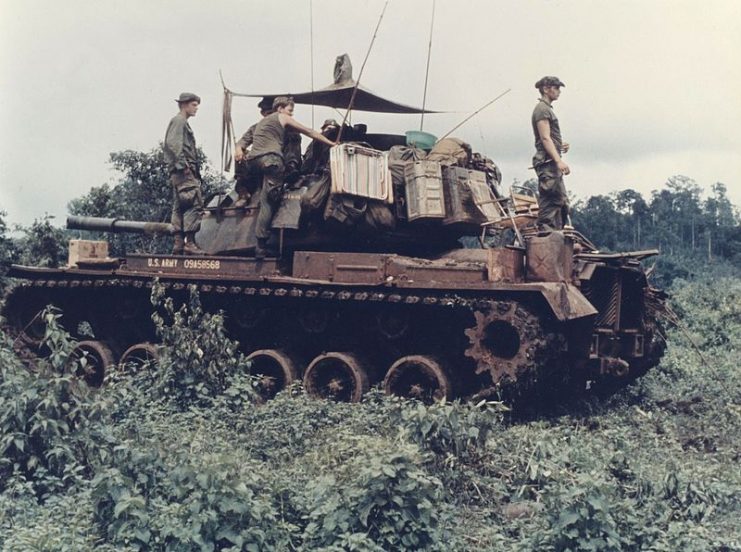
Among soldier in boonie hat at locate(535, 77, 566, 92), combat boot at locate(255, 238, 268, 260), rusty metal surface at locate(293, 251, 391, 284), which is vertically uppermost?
soldier in boonie hat at locate(535, 77, 566, 92)

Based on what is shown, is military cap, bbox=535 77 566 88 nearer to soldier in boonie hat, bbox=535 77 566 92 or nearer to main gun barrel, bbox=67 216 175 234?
soldier in boonie hat, bbox=535 77 566 92

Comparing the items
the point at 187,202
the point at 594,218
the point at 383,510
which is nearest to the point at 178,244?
the point at 187,202

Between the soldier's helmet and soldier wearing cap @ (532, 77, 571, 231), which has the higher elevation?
the soldier's helmet

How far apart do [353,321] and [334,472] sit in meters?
4.51

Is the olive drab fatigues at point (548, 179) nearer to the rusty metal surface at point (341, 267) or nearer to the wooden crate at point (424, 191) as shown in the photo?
the wooden crate at point (424, 191)

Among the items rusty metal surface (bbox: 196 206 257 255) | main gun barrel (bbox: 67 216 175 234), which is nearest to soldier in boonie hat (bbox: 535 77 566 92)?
rusty metal surface (bbox: 196 206 257 255)

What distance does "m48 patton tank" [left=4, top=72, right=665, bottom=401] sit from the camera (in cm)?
1076

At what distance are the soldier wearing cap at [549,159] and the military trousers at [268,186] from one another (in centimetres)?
299

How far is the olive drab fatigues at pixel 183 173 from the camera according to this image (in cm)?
1297

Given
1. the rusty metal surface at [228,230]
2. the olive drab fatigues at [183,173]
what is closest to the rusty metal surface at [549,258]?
the rusty metal surface at [228,230]

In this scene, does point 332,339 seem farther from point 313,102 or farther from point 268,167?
point 313,102

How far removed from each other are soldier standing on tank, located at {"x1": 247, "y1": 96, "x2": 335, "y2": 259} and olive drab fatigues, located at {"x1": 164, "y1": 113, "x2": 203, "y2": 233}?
1.05m

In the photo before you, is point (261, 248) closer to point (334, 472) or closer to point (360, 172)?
point (360, 172)

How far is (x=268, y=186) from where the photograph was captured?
12.3 meters
